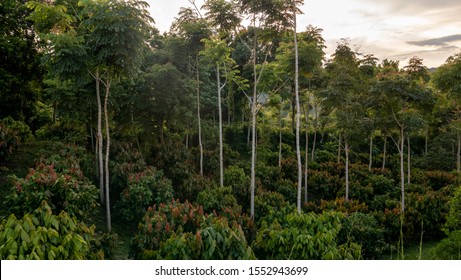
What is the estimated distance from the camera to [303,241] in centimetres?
620

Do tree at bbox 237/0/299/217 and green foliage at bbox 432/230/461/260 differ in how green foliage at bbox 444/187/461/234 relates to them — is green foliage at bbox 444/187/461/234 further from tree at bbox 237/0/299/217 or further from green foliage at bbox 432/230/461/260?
tree at bbox 237/0/299/217

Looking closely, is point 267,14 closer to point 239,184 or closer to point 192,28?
point 192,28

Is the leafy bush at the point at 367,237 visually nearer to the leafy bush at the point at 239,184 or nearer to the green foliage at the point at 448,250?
the green foliage at the point at 448,250

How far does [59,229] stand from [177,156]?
12.8m

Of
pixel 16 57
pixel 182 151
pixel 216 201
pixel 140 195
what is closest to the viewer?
pixel 140 195

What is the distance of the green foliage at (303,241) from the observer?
20.5ft

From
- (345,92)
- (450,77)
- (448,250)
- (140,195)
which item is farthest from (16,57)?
(450,77)

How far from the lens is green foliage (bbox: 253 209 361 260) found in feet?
20.5

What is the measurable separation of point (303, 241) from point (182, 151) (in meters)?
13.2

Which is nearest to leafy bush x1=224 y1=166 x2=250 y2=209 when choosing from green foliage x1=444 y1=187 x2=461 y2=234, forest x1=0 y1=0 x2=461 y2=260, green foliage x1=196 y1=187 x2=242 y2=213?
forest x1=0 y1=0 x2=461 y2=260

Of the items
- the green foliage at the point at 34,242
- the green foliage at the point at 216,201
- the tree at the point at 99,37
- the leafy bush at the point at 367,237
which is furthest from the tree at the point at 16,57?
the leafy bush at the point at 367,237

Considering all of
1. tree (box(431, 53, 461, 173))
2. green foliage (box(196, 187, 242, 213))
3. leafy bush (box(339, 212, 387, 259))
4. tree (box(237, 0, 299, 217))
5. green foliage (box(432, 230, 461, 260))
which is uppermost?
tree (box(237, 0, 299, 217))

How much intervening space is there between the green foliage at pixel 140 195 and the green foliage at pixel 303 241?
593cm

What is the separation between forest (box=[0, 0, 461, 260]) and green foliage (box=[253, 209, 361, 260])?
0.03m
